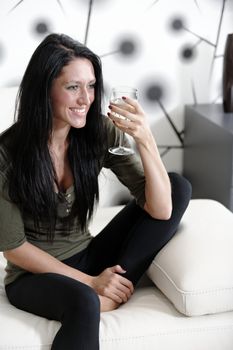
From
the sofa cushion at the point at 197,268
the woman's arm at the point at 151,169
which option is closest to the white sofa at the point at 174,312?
the sofa cushion at the point at 197,268

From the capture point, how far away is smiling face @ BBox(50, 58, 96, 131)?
4.82ft

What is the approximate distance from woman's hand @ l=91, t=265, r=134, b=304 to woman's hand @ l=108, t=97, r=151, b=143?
1.21 ft

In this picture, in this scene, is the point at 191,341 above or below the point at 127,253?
below

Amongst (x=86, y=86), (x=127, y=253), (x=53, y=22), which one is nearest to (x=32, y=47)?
→ (x=53, y=22)

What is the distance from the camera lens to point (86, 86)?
1504 mm

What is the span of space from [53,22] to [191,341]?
144 centimetres

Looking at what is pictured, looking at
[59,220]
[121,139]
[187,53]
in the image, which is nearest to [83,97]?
[121,139]

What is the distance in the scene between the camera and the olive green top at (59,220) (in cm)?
146

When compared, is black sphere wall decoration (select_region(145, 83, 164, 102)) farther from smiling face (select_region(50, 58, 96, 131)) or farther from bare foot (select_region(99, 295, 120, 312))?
bare foot (select_region(99, 295, 120, 312))

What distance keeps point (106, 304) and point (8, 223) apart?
34 centimetres

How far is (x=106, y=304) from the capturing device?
→ 5.08ft

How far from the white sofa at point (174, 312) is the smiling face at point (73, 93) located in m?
0.45

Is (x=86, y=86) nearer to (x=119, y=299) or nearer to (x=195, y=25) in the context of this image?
(x=119, y=299)

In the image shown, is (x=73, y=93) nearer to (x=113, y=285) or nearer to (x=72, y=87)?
(x=72, y=87)
